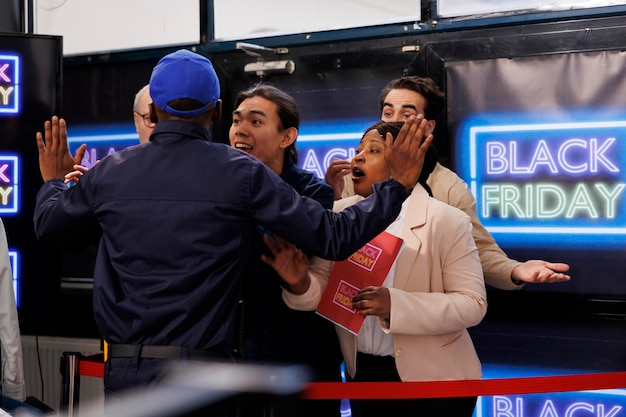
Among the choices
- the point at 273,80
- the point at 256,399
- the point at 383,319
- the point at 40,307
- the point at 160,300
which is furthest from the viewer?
the point at 273,80

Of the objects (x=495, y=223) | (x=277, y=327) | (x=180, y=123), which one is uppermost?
(x=180, y=123)

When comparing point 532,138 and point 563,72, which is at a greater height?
point 563,72

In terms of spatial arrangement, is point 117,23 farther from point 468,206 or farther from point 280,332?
point 280,332

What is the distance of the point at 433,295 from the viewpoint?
3.08 meters

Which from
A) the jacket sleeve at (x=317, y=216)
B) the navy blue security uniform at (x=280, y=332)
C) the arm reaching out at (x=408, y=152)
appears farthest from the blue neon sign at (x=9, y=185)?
the arm reaching out at (x=408, y=152)

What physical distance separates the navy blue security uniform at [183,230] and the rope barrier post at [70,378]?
917 millimetres

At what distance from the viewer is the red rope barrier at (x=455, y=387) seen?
9.89ft

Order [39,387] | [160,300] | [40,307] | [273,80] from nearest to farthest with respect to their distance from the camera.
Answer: [160,300] < [40,307] < [273,80] < [39,387]

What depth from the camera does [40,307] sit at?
4785 mm

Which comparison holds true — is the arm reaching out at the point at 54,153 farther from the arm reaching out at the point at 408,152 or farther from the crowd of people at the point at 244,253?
the arm reaching out at the point at 408,152

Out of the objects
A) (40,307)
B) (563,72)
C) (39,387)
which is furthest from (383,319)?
Answer: (39,387)

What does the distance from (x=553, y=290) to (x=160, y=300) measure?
242 cm

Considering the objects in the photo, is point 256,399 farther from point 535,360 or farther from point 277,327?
point 535,360

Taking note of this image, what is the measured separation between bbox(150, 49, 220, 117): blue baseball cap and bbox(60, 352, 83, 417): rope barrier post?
4.33ft
